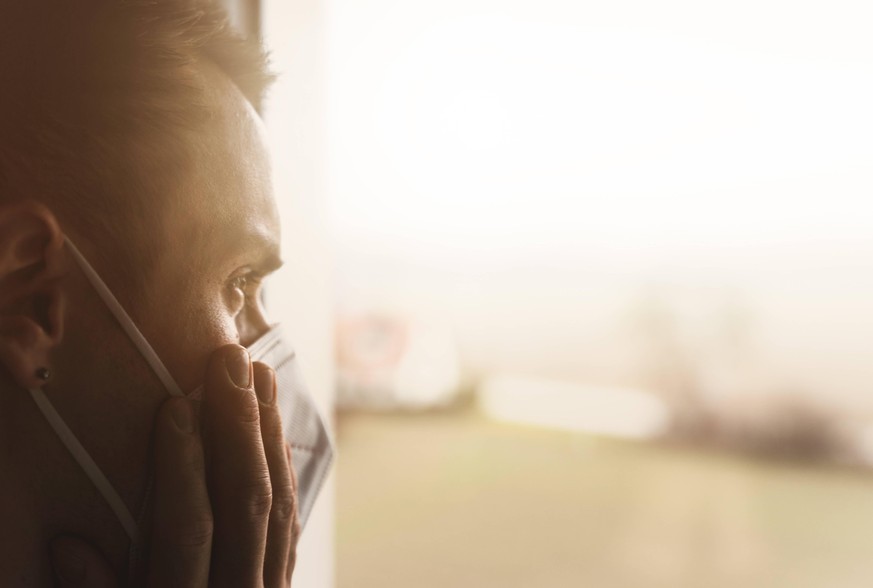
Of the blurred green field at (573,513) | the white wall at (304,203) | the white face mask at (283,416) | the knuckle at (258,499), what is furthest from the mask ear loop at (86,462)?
the blurred green field at (573,513)

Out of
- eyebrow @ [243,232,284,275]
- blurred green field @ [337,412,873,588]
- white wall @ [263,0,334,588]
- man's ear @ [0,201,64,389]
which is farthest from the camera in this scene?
blurred green field @ [337,412,873,588]

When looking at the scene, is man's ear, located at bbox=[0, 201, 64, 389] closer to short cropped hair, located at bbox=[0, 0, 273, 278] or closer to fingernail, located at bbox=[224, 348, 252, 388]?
short cropped hair, located at bbox=[0, 0, 273, 278]

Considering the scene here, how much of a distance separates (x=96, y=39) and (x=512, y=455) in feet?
8.04

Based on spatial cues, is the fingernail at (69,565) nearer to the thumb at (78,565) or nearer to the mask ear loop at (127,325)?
the thumb at (78,565)

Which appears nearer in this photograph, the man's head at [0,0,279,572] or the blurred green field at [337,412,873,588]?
the man's head at [0,0,279,572]

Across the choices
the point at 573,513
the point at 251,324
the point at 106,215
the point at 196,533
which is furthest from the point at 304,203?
the point at 573,513

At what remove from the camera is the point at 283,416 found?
0.71 metres

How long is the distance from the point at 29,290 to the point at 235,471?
221mm

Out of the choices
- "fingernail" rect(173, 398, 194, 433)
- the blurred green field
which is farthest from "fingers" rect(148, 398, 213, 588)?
the blurred green field

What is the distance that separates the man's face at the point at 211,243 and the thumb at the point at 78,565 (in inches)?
Result: 6.1

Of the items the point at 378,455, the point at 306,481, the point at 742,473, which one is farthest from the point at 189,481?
the point at 742,473

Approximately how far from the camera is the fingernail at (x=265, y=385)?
0.61 meters

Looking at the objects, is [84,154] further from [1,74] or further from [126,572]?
[126,572]

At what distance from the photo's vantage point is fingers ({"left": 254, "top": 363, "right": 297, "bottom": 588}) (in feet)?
1.98
